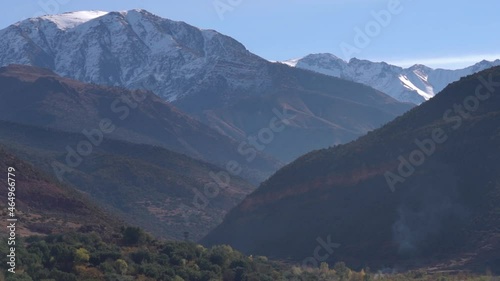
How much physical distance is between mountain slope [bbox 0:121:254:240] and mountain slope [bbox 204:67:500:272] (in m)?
14.0

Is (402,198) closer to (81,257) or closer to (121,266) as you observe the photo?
(121,266)

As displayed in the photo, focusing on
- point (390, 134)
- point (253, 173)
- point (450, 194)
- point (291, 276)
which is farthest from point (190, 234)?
point (253, 173)

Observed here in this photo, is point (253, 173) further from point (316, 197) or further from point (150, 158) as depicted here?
point (316, 197)

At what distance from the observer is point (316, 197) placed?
9962 cm

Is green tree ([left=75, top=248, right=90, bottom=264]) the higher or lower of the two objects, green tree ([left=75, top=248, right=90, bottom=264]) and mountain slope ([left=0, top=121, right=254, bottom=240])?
the lower

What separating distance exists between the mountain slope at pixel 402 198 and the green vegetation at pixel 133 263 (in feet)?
49.6

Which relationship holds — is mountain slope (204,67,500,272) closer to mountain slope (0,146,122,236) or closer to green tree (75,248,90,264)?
mountain slope (0,146,122,236)

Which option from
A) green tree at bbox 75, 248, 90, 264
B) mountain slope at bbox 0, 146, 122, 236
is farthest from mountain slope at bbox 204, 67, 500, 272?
green tree at bbox 75, 248, 90, 264

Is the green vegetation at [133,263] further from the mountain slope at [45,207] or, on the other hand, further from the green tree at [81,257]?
the mountain slope at [45,207]

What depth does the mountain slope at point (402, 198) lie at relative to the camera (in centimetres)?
8256

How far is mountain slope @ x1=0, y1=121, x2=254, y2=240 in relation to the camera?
118m

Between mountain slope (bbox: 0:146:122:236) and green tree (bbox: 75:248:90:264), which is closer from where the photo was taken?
green tree (bbox: 75:248:90:264)

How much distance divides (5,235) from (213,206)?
2909 inches

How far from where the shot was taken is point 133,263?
54.0 m
